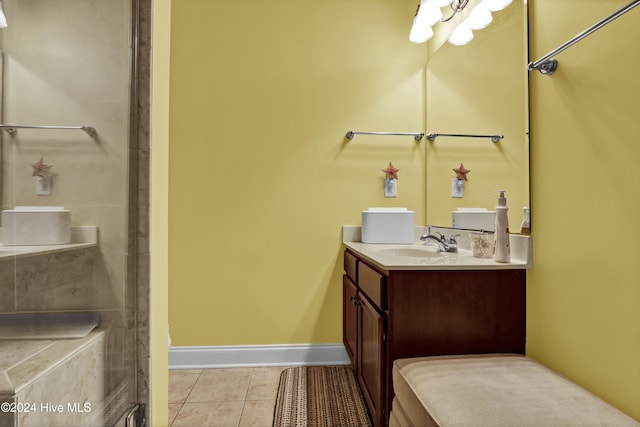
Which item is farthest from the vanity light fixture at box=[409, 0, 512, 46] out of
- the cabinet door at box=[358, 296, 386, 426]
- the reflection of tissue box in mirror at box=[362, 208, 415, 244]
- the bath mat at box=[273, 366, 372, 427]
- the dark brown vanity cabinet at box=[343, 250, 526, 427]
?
the bath mat at box=[273, 366, 372, 427]

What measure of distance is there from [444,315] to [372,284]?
0.32 metres

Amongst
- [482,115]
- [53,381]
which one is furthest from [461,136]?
[53,381]

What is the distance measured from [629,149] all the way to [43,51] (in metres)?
1.62

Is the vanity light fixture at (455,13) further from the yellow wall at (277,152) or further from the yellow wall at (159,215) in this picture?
the yellow wall at (159,215)

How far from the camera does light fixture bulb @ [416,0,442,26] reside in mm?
1839

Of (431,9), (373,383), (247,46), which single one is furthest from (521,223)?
(247,46)

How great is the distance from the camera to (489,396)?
2.80 ft

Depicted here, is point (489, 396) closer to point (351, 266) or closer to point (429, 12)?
point (351, 266)

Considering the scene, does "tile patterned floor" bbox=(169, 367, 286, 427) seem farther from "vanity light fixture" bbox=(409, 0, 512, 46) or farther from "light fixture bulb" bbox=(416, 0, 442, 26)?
"light fixture bulb" bbox=(416, 0, 442, 26)

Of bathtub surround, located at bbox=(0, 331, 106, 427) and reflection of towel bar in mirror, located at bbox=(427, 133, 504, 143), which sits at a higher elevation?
reflection of towel bar in mirror, located at bbox=(427, 133, 504, 143)

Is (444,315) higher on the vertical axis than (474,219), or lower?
lower

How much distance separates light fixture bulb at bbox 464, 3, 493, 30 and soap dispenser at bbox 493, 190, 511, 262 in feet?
2.93

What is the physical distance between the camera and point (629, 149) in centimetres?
90

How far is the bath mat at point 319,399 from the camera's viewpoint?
5.18 feet
